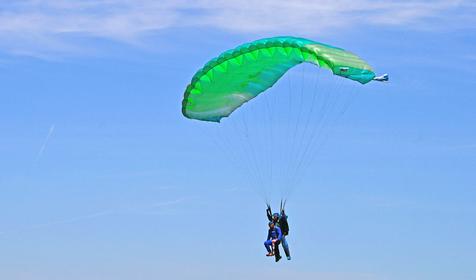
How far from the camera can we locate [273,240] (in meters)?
53.2

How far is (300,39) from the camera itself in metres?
51.4

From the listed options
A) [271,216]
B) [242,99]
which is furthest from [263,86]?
[271,216]

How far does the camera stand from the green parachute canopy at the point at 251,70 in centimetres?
4994

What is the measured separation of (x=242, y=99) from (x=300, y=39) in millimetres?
4732

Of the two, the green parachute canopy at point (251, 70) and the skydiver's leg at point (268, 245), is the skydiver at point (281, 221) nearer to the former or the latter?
the skydiver's leg at point (268, 245)

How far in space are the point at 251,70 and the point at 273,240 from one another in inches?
226

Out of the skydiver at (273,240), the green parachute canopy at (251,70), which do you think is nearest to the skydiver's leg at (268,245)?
the skydiver at (273,240)

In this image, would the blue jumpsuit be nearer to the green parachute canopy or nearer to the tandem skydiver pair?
the tandem skydiver pair

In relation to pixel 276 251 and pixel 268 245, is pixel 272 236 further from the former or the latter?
pixel 276 251

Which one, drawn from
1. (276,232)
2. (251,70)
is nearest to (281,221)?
(276,232)

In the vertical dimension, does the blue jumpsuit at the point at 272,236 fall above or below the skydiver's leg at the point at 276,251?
above

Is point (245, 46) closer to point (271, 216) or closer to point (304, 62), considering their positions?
point (304, 62)

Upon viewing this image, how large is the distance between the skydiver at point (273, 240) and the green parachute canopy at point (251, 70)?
15.6 ft

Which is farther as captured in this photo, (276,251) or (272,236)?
(276,251)
